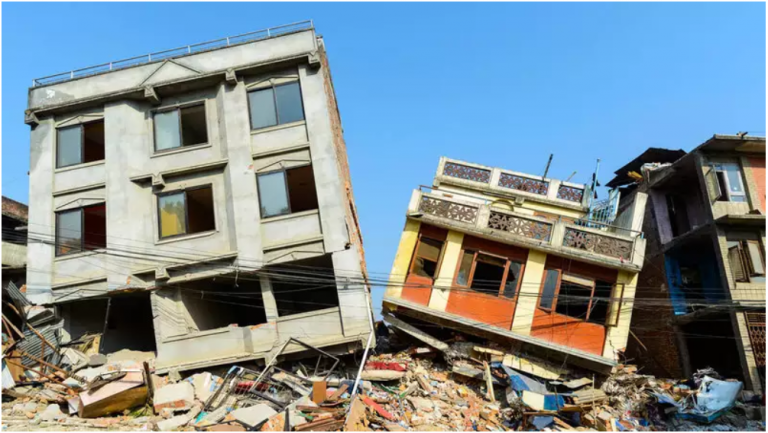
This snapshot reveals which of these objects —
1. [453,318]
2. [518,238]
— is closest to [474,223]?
[518,238]

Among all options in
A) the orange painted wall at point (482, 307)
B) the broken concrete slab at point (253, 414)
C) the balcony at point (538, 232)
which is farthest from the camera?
the balcony at point (538, 232)

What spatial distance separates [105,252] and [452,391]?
10631 millimetres

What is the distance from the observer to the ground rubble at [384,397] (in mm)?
13344

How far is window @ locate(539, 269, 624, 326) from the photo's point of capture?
54.7 ft

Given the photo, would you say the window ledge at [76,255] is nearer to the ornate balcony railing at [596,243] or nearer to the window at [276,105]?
the window at [276,105]

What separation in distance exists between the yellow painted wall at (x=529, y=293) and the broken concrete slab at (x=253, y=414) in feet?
23.2

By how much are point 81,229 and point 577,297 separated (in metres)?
14.6

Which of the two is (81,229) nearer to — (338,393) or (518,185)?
(338,393)

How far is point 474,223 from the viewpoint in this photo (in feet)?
56.2

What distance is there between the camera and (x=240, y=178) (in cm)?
1722

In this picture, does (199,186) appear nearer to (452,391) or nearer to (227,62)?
(227,62)

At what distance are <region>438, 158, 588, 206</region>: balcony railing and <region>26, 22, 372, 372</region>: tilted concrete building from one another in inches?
183

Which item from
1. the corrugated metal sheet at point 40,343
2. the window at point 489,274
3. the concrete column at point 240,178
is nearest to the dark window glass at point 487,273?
the window at point 489,274

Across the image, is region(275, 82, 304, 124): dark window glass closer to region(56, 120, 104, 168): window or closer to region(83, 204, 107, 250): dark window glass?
region(56, 120, 104, 168): window
